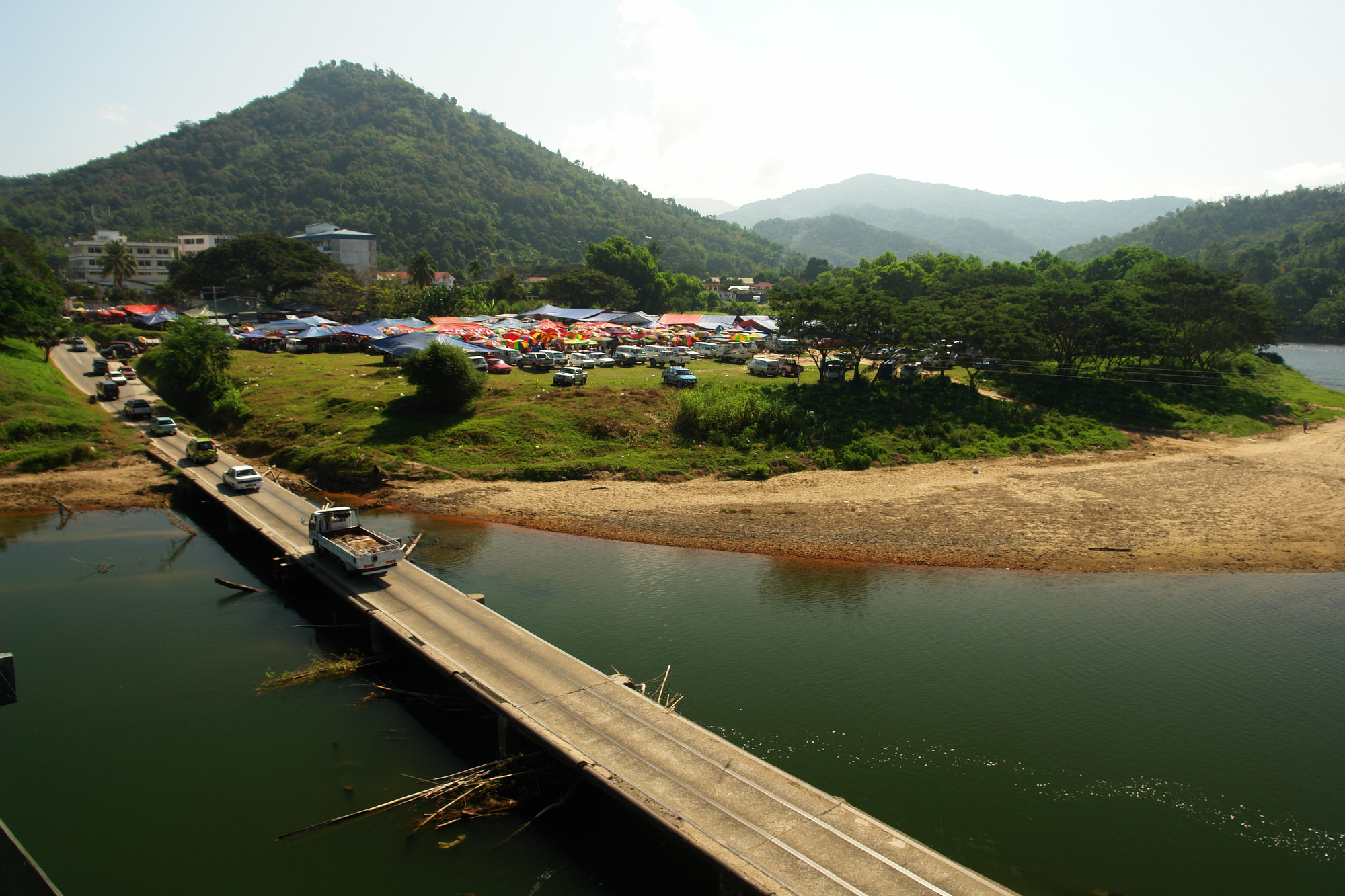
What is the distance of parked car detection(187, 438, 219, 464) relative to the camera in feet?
131

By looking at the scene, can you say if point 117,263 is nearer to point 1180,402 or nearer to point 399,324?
point 399,324

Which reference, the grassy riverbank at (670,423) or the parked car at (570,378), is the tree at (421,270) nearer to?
the grassy riverbank at (670,423)

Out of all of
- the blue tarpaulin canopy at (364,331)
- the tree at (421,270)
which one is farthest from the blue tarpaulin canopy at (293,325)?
the tree at (421,270)

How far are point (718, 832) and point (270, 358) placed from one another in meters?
62.6

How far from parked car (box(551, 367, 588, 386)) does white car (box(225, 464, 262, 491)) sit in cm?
2153

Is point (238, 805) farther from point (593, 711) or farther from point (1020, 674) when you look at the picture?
point (1020, 674)

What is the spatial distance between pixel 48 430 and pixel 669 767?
4515 cm

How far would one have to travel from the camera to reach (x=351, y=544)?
26297 millimetres

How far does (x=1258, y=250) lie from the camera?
166625mm

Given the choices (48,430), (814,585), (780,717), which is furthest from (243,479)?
(780,717)

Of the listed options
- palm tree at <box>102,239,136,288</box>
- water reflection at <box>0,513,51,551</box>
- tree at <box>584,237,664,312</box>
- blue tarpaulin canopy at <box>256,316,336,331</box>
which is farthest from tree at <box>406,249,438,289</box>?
water reflection at <box>0,513,51,551</box>

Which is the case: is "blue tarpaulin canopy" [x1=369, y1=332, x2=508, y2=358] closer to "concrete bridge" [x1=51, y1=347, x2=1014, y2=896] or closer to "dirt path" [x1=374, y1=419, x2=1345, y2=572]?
"dirt path" [x1=374, y1=419, x2=1345, y2=572]

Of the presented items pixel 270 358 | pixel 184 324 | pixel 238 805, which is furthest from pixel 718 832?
pixel 270 358

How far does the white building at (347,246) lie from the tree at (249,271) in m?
66.7
